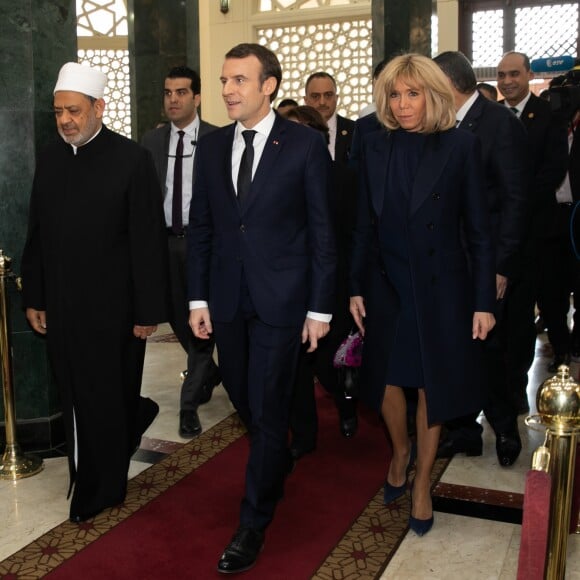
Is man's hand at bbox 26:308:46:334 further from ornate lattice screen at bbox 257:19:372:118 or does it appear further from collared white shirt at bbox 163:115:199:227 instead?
ornate lattice screen at bbox 257:19:372:118

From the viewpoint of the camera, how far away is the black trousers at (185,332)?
15.0ft

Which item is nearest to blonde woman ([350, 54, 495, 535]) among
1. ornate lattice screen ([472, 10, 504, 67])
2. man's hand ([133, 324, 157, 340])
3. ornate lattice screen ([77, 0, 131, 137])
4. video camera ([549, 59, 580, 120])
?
man's hand ([133, 324, 157, 340])

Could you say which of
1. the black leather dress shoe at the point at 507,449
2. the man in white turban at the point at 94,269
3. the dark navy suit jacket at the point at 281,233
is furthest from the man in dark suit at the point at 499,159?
the man in white turban at the point at 94,269

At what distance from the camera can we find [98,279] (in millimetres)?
3307

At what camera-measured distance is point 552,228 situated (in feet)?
17.7

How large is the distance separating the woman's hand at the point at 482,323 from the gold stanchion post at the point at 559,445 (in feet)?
4.46

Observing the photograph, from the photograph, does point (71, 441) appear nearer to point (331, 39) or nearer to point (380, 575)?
point (380, 575)

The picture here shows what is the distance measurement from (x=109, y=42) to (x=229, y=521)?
1207 cm

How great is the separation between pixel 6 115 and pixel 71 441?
166 cm

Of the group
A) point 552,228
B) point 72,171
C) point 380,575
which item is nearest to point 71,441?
point 72,171

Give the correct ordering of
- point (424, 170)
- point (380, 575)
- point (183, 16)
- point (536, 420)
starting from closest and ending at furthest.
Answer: point (536, 420) < point (380, 575) < point (424, 170) < point (183, 16)

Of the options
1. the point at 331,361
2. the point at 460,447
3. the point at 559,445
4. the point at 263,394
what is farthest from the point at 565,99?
the point at 559,445

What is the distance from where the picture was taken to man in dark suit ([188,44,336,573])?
2.88 m

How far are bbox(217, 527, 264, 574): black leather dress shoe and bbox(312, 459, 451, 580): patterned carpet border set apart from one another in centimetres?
23
